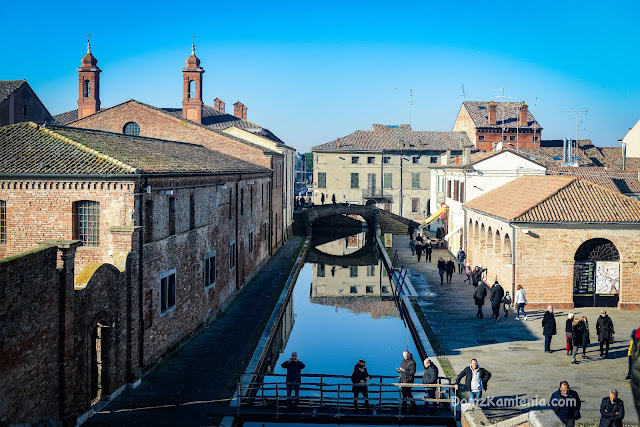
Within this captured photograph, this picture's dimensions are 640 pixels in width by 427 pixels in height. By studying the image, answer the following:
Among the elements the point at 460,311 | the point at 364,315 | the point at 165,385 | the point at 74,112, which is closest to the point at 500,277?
the point at 460,311

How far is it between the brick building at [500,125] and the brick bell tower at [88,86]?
137 ft

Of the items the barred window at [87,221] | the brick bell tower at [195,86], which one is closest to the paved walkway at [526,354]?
the barred window at [87,221]

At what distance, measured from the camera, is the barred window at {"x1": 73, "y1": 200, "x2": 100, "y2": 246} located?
17016mm

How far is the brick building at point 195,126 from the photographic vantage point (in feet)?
128

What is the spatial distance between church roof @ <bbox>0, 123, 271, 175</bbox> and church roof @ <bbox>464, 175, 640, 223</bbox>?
1289 centimetres

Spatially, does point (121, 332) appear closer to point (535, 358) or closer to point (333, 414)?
point (333, 414)

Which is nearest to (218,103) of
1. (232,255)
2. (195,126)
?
(195,126)

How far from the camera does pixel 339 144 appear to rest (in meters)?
73.2

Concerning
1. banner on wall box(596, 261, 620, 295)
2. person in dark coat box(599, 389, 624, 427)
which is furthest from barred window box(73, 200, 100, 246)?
banner on wall box(596, 261, 620, 295)

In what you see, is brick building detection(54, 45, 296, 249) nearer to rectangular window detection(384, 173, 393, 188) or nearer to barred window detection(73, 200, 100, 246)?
rectangular window detection(384, 173, 393, 188)

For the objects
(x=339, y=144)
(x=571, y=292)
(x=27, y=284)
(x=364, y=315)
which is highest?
(x=339, y=144)

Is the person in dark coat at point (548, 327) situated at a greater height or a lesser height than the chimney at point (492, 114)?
lesser

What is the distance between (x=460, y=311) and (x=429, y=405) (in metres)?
10.6

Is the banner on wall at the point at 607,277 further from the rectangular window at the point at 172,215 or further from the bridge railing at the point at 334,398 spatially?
the rectangular window at the point at 172,215
